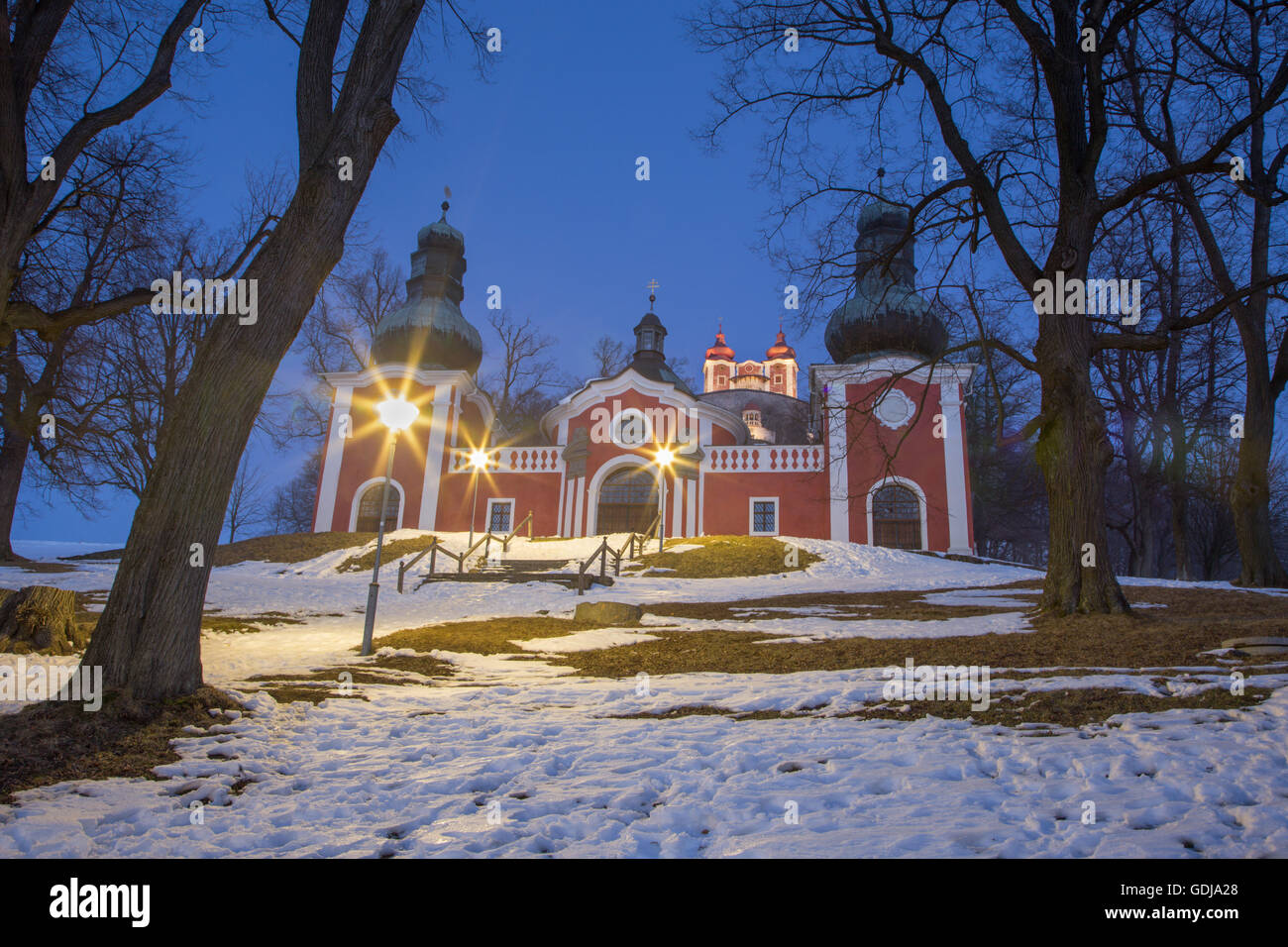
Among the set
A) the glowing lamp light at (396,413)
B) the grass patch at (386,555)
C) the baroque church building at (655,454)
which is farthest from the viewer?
the baroque church building at (655,454)

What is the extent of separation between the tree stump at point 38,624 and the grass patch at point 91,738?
2.27m

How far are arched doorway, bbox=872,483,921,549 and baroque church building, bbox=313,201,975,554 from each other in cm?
5

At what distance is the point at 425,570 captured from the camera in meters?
19.0

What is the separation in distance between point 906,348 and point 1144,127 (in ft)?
49.8

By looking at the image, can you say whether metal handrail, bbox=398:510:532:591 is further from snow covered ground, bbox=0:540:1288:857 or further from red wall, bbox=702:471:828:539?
snow covered ground, bbox=0:540:1288:857

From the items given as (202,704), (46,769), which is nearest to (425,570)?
(202,704)

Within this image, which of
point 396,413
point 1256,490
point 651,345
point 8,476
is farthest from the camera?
point 651,345

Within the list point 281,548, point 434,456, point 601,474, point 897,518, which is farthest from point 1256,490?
point 434,456

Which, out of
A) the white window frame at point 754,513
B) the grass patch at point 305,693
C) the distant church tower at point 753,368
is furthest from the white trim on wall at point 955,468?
the distant church tower at point 753,368

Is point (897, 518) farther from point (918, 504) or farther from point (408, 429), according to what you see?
point (408, 429)

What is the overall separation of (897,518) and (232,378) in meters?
22.7

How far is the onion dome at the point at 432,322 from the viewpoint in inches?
1171

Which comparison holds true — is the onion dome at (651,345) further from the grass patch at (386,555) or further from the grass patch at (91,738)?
the grass patch at (91,738)

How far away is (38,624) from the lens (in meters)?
6.27
